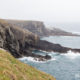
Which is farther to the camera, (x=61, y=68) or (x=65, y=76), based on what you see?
(x=61, y=68)

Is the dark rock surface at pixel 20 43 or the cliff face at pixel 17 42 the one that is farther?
the dark rock surface at pixel 20 43

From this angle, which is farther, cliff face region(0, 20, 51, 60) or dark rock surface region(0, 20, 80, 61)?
dark rock surface region(0, 20, 80, 61)

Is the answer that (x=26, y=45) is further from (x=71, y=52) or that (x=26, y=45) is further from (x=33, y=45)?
(x=71, y=52)

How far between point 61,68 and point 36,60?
12.2 metres

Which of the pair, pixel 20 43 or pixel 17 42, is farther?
pixel 20 43

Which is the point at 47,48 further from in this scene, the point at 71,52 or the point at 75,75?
the point at 75,75

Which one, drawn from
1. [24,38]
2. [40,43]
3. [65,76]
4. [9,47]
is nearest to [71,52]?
[40,43]

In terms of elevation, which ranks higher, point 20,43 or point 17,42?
point 17,42

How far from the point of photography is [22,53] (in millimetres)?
75375

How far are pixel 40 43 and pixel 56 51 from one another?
11571 mm

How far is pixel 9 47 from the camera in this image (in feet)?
238

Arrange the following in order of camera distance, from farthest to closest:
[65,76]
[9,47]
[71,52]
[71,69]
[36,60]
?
[71,52] < [9,47] < [36,60] < [71,69] < [65,76]

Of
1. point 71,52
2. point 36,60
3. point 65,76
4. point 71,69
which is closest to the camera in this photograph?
point 65,76

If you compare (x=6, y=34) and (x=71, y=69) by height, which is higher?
(x=6, y=34)
